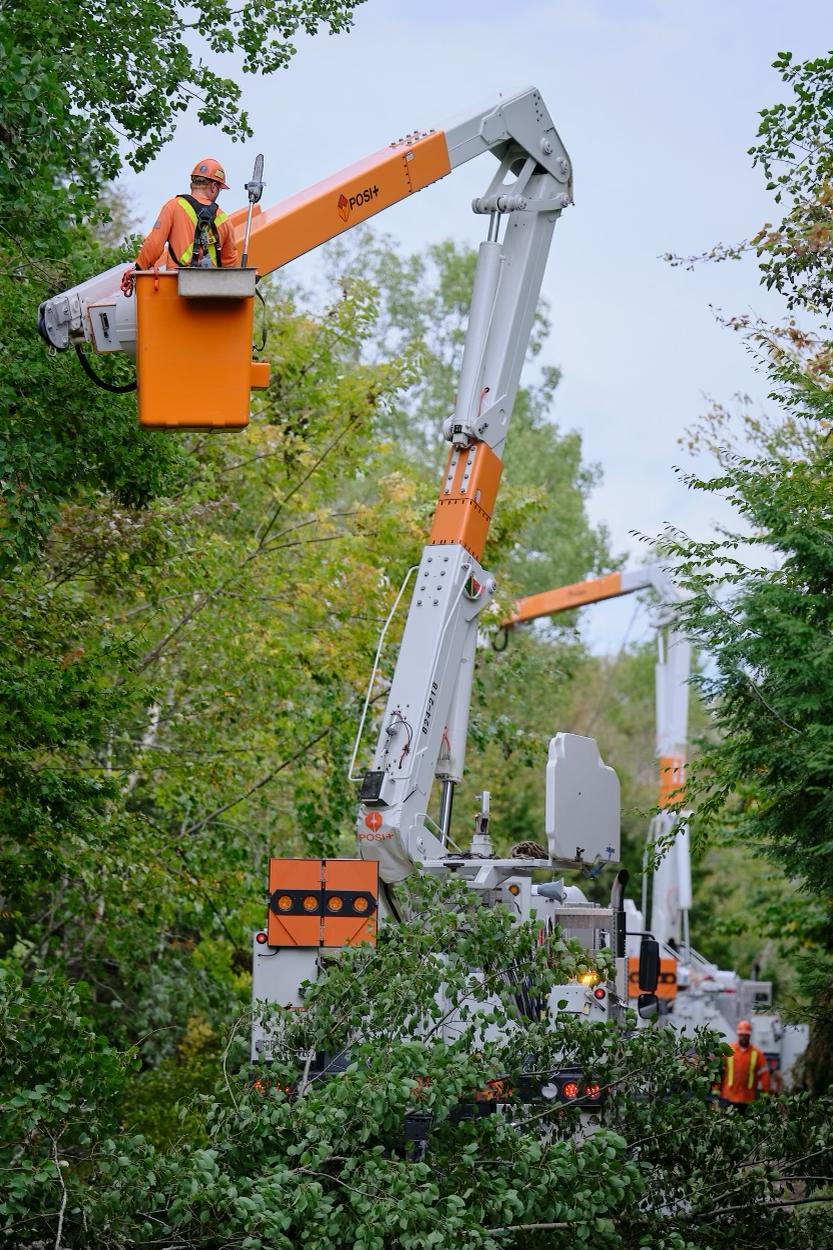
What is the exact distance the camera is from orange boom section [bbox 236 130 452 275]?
8703mm

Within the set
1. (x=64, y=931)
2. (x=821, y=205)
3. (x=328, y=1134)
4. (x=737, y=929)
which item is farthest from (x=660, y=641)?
(x=328, y=1134)

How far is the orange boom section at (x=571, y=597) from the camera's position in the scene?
24688mm

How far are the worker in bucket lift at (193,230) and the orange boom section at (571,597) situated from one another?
1702cm

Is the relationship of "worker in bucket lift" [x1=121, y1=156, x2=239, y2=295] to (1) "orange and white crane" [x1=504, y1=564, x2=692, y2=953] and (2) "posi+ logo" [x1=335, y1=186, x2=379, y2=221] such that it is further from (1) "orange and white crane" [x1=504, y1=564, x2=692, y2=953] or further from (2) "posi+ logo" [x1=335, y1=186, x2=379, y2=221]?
(1) "orange and white crane" [x1=504, y1=564, x2=692, y2=953]

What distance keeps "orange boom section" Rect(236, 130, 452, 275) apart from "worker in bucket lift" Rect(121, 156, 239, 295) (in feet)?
1.92

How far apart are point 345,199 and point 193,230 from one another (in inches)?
78.3

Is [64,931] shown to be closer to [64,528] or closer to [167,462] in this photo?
[64,528]

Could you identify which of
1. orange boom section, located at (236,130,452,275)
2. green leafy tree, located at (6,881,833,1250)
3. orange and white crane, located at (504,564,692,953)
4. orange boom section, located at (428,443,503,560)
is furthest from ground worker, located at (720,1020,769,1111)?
orange boom section, located at (236,130,452,275)

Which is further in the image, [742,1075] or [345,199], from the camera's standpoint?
[742,1075]

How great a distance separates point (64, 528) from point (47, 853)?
276cm

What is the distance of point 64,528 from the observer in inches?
475

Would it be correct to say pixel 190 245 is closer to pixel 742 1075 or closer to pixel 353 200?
pixel 353 200

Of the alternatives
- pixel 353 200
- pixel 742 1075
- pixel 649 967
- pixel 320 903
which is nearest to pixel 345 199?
pixel 353 200

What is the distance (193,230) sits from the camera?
764 cm
